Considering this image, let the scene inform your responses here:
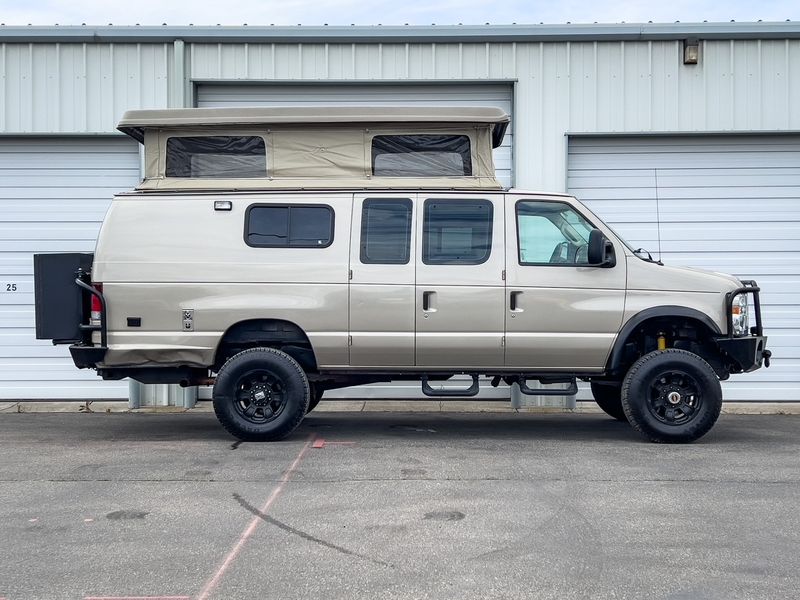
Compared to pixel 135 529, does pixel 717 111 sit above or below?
above

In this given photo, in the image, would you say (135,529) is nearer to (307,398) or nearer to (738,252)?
(307,398)

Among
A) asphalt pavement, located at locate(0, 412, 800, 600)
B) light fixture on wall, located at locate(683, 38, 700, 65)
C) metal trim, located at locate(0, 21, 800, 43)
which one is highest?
metal trim, located at locate(0, 21, 800, 43)

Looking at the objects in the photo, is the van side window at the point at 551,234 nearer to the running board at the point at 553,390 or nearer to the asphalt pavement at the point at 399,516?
the running board at the point at 553,390

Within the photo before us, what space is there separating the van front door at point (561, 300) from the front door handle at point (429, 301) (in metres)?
0.67

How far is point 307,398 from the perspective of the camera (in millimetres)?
8641

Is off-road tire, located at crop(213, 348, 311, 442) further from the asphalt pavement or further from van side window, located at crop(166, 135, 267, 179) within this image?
van side window, located at crop(166, 135, 267, 179)

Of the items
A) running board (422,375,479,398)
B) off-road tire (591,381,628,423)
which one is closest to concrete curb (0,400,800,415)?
off-road tire (591,381,628,423)

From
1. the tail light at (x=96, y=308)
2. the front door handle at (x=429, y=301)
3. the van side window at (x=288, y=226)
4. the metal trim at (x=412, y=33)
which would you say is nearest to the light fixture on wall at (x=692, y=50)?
the metal trim at (x=412, y=33)

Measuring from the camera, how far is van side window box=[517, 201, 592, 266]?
8.73 m

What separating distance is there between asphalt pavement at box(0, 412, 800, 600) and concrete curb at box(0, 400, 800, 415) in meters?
2.51

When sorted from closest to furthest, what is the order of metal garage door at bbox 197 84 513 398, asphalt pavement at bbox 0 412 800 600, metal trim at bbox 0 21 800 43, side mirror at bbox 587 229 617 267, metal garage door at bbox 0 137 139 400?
asphalt pavement at bbox 0 412 800 600 → side mirror at bbox 587 229 617 267 → metal trim at bbox 0 21 800 43 → metal garage door at bbox 0 137 139 400 → metal garage door at bbox 197 84 513 398

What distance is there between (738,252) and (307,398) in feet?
21.7

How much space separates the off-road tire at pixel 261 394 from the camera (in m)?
8.58

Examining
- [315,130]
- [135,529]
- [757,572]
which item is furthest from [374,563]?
[315,130]
